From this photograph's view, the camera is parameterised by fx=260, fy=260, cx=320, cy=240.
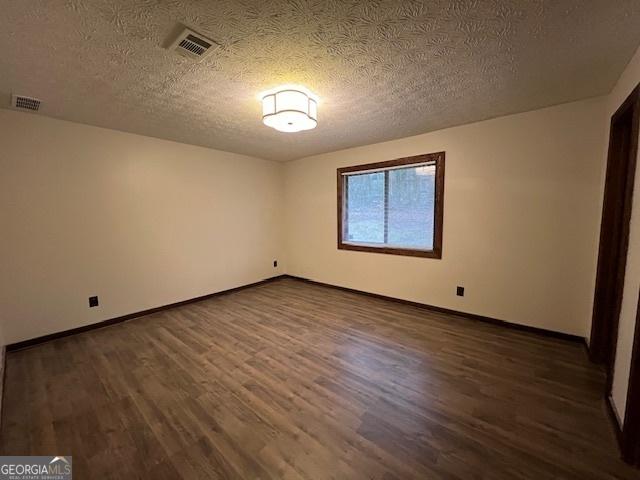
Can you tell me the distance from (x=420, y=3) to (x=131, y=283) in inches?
153

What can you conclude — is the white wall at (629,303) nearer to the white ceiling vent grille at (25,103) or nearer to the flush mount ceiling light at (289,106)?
the flush mount ceiling light at (289,106)

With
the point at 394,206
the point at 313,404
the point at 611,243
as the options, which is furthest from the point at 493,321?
the point at 313,404

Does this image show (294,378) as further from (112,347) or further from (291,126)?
(291,126)

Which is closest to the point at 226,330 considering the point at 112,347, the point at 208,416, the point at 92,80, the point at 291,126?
the point at 112,347

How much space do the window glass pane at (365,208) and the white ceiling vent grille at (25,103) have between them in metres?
3.56

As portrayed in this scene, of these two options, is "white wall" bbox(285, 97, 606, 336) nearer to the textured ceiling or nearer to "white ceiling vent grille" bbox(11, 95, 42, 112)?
the textured ceiling

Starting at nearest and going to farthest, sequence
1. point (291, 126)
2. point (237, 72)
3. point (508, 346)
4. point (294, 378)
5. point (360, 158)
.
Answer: point (237, 72), point (294, 378), point (291, 126), point (508, 346), point (360, 158)

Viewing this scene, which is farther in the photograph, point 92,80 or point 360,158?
point 360,158

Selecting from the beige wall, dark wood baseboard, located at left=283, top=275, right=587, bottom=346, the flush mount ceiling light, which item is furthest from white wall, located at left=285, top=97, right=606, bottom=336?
the beige wall

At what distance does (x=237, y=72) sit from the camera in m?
1.83

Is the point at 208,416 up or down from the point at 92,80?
down

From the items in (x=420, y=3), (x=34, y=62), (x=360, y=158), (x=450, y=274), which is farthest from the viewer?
(x=360, y=158)

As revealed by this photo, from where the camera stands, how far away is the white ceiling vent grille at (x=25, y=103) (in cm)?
218

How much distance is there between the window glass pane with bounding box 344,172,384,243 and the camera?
399 cm
